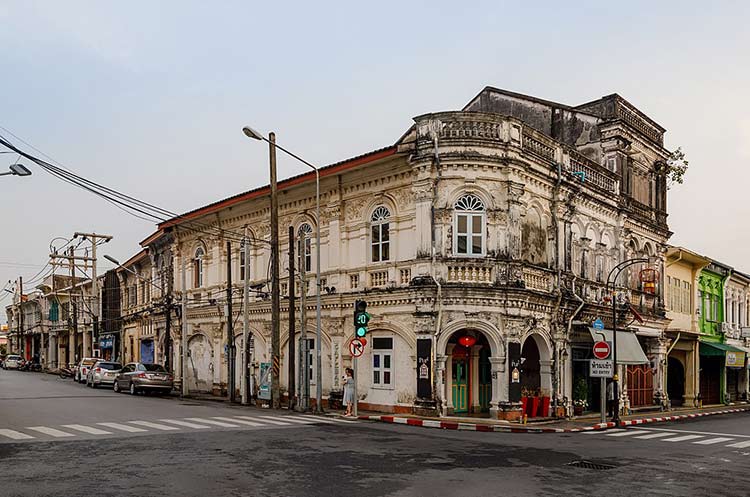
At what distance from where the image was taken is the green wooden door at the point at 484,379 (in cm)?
2753

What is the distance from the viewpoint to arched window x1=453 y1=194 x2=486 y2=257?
2542 centimetres

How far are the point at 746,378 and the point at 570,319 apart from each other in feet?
88.3

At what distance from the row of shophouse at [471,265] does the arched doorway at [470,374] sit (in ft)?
0.22

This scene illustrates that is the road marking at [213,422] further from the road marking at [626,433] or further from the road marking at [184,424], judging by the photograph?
the road marking at [626,433]

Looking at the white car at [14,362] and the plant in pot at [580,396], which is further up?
the plant in pot at [580,396]

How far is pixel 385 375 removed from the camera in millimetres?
26641

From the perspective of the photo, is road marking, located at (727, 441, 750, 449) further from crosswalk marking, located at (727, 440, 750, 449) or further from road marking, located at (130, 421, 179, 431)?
road marking, located at (130, 421, 179, 431)

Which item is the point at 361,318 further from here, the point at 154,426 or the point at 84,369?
the point at 84,369

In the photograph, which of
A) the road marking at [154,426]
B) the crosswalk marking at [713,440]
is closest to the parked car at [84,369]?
the road marking at [154,426]

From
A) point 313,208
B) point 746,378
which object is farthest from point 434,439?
point 746,378

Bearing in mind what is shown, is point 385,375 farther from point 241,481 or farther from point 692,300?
point 692,300

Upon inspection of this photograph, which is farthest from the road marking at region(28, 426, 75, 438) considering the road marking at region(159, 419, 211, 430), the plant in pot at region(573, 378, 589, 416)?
the plant in pot at region(573, 378, 589, 416)

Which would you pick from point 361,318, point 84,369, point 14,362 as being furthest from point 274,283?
point 14,362

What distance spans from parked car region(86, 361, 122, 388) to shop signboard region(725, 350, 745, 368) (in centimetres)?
3372
